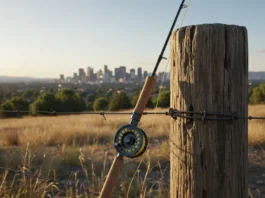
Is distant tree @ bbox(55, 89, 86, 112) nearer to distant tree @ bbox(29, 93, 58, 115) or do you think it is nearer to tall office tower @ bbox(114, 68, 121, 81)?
distant tree @ bbox(29, 93, 58, 115)

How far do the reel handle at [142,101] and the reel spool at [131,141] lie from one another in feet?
0.16

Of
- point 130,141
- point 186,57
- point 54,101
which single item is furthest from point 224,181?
point 54,101

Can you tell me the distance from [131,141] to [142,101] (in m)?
0.23

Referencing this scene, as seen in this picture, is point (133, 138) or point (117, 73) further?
point (117, 73)

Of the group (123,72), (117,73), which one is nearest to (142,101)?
(117,73)

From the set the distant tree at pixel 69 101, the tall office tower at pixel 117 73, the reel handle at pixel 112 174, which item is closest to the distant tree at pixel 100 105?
the distant tree at pixel 69 101

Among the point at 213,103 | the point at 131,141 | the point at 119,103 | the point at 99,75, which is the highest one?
the point at 99,75

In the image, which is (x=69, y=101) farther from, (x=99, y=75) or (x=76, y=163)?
(x=99, y=75)

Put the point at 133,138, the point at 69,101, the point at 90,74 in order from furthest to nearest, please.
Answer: the point at 90,74, the point at 69,101, the point at 133,138

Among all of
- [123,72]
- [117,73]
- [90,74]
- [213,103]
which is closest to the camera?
[213,103]

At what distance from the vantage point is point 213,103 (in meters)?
1.60

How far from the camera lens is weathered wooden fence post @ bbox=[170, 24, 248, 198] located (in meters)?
1.59

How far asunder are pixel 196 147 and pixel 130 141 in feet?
1.17

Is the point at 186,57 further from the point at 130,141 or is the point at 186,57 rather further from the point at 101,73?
the point at 101,73
